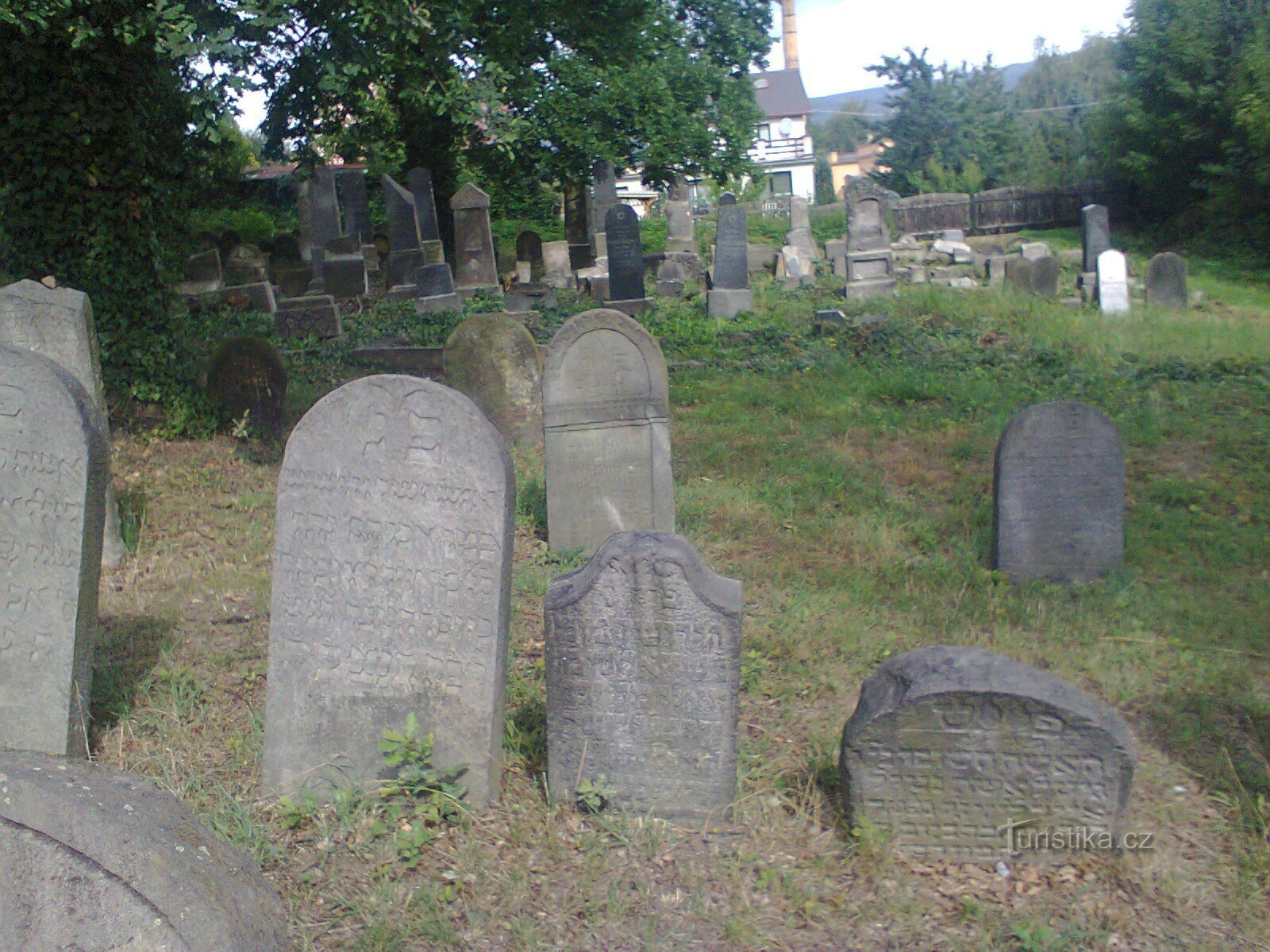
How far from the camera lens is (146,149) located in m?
9.05

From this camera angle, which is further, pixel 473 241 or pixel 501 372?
pixel 473 241

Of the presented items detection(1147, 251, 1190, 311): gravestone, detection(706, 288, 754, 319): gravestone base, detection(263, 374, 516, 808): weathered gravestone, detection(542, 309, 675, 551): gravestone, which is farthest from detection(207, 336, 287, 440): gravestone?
detection(1147, 251, 1190, 311): gravestone

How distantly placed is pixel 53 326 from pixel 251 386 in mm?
3526

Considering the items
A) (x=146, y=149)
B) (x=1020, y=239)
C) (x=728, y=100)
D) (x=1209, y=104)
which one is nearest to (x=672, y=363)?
(x=146, y=149)

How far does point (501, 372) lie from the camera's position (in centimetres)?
936

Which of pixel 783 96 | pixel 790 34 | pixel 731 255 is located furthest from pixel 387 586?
pixel 790 34

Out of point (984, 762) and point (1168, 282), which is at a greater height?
point (1168, 282)

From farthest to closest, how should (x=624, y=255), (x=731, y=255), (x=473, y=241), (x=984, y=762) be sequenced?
1. (x=473, y=241)
2. (x=731, y=255)
3. (x=624, y=255)
4. (x=984, y=762)

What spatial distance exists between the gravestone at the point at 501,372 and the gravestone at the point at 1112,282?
9.92 metres

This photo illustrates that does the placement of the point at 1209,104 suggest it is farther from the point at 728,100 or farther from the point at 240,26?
the point at 240,26

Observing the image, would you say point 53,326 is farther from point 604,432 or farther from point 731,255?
point 731,255

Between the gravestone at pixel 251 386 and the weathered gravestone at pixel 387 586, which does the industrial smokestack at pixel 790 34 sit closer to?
the gravestone at pixel 251 386

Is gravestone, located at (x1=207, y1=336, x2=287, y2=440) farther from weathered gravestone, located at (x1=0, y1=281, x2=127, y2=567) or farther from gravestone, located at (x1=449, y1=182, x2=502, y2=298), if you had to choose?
gravestone, located at (x1=449, y1=182, x2=502, y2=298)

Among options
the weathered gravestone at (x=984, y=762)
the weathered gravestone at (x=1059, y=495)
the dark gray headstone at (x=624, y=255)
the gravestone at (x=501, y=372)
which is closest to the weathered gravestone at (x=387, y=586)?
the weathered gravestone at (x=984, y=762)
